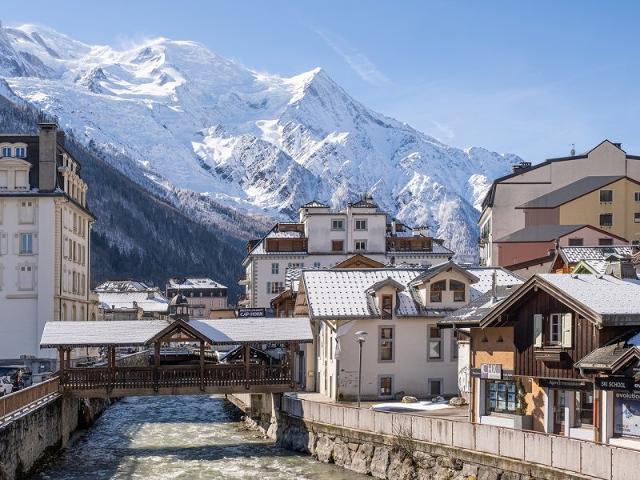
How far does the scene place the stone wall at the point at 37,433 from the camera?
134 feet

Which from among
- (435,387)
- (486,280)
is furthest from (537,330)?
(486,280)

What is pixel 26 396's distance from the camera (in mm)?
46438

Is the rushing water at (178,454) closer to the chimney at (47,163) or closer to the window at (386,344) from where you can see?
the window at (386,344)

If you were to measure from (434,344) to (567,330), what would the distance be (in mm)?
19986

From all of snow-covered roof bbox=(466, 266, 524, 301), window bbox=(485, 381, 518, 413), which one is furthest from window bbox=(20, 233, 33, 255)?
window bbox=(485, 381, 518, 413)

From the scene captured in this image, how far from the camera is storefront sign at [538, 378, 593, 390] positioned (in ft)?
123

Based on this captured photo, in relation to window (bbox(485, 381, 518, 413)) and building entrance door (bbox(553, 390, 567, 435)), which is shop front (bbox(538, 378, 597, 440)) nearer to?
building entrance door (bbox(553, 390, 567, 435))

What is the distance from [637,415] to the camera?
114ft

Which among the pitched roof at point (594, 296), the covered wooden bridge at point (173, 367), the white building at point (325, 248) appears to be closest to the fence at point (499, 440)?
the pitched roof at point (594, 296)

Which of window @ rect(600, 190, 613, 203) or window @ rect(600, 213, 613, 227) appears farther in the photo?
window @ rect(600, 190, 613, 203)

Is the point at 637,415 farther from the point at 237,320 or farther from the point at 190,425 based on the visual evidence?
the point at 190,425

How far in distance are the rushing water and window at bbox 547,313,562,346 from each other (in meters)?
10.9

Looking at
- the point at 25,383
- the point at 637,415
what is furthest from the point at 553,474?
the point at 25,383

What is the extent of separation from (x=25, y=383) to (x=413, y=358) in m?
24.6
